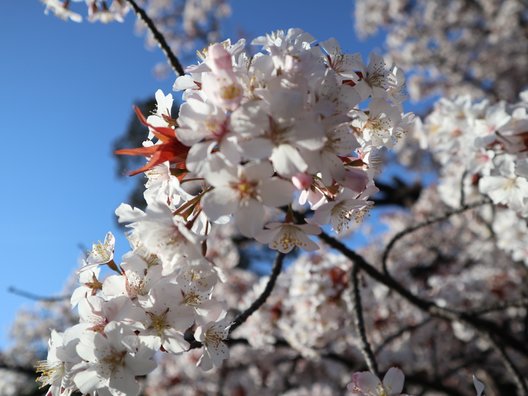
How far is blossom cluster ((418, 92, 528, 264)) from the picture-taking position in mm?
1700

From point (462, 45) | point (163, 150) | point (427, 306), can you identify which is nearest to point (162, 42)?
point (163, 150)

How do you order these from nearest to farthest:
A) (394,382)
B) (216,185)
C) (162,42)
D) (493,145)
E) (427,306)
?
(216,185)
(394,382)
(162,42)
(493,145)
(427,306)

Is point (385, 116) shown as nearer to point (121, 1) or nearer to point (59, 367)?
point (59, 367)

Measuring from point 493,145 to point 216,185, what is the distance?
142 centimetres

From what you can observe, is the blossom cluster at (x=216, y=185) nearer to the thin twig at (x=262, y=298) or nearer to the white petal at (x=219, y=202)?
the white petal at (x=219, y=202)

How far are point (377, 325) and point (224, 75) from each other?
12.4ft

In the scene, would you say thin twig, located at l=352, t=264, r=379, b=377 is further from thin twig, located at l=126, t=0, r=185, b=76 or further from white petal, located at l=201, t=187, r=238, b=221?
thin twig, located at l=126, t=0, r=185, b=76

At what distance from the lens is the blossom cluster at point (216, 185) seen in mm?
823

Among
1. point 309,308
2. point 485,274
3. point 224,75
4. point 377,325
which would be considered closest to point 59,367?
point 224,75

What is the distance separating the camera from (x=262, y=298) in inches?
58.1

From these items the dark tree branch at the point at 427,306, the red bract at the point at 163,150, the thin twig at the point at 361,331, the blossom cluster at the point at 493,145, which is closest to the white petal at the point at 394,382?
the thin twig at the point at 361,331

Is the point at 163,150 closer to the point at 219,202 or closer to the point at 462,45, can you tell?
the point at 219,202

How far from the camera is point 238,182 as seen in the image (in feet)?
2.76

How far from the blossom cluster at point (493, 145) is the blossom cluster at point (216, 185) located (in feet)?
2.84
